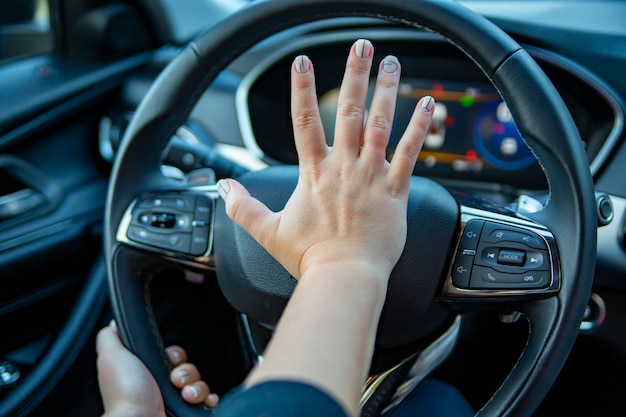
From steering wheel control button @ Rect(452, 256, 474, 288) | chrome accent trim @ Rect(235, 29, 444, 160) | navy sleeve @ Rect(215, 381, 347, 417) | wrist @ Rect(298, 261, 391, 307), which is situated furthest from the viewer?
chrome accent trim @ Rect(235, 29, 444, 160)

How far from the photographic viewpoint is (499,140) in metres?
1.49

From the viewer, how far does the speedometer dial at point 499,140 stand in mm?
1469

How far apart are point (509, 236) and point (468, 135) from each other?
0.69 meters

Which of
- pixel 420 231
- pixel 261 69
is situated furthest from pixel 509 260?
pixel 261 69

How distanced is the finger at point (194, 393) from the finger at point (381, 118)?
431 mm

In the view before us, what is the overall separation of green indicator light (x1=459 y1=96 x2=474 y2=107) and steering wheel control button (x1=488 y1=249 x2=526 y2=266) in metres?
0.71

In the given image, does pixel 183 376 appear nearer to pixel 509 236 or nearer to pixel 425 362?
pixel 425 362

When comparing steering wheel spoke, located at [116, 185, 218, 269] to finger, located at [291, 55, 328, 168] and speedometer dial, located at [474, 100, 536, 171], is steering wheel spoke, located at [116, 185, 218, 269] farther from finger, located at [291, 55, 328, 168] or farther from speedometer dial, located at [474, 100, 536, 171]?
speedometer dial, located at [474, 100, 536, 171]

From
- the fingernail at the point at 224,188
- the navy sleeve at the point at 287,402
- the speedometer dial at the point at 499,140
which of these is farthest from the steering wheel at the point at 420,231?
the speedometer dial at the point at 499,140

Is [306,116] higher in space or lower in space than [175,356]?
higher

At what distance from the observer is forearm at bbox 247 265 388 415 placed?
0.59 metres

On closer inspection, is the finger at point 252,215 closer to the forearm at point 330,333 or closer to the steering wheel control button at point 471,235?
the forearm at point 330,333

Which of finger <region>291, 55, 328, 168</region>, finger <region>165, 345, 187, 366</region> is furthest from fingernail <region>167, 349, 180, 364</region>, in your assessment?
finger <region>291, 55, 328, 168</region>

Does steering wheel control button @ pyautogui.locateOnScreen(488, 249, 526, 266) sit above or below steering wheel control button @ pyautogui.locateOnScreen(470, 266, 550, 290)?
above
